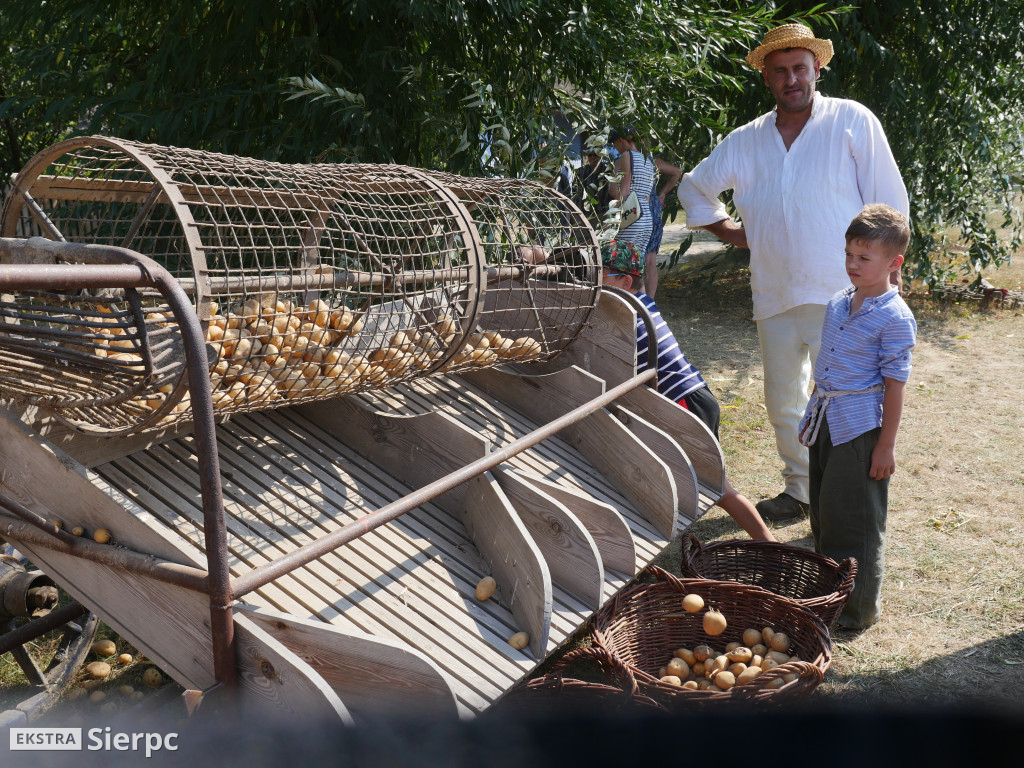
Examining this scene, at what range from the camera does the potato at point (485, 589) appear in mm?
2289

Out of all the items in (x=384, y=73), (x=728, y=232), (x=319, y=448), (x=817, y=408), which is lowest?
(x=319, y=448)

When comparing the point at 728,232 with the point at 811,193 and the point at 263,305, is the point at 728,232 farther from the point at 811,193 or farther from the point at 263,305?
the point at 263,305

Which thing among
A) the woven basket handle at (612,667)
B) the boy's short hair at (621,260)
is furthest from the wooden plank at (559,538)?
the boy's short hair at (621,260)

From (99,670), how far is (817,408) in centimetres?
252

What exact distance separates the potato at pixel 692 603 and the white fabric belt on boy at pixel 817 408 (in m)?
0.79

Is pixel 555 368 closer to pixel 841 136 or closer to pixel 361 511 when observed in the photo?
pixel 361 511

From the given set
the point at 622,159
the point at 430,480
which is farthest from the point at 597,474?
the point at 622,159

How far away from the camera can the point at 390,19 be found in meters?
4.13

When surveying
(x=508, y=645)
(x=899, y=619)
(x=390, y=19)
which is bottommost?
(x=899, y=619)

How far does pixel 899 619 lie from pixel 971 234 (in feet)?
20.9

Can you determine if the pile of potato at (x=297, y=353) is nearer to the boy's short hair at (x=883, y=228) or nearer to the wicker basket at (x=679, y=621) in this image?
the wicker basket at (x=679, y=621)

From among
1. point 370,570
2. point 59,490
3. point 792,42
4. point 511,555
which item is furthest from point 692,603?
point 792,42

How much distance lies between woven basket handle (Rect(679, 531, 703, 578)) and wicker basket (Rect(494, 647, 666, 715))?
700mm

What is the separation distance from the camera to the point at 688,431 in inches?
129
